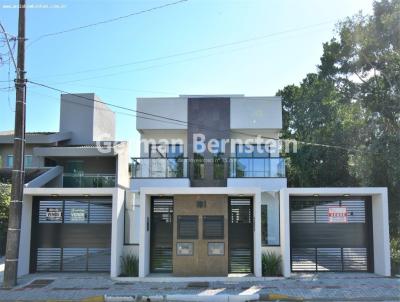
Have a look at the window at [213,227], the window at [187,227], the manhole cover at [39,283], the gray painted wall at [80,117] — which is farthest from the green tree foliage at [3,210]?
the window at [213,227]

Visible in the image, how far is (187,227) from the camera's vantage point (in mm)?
15172

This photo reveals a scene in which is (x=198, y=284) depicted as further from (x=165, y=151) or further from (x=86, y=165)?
(x=86, y=165)

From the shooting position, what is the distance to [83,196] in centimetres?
1593

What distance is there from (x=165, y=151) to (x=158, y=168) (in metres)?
2.32

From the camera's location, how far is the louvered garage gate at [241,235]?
1558 centimetres

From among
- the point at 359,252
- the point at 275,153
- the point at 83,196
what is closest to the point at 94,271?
the point at 83,196

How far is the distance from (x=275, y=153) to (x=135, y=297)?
12930 millimetres

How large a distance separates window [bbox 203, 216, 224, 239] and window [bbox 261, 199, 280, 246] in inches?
67.7

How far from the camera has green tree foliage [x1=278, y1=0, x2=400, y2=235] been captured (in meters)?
19.6

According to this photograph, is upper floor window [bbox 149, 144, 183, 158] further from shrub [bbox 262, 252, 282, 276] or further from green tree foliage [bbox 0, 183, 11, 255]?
shrub [bbox 262, 252, 282, 276]

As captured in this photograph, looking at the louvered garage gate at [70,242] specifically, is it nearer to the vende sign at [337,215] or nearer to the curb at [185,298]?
the curb at [185,298]

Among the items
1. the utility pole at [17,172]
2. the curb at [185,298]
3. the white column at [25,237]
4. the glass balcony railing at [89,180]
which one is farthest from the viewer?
the glass balcony railing at [89,180]

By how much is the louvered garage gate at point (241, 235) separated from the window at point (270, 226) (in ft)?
2.15

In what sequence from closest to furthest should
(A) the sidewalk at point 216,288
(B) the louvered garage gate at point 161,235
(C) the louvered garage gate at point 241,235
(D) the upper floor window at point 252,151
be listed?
(A) the sidewalk at point 216,288 < (C) the louvered garage gate at point 241,235 < (B) the louvered garage gate at point 161,235 < (D) the upper floor window at point 252,151
